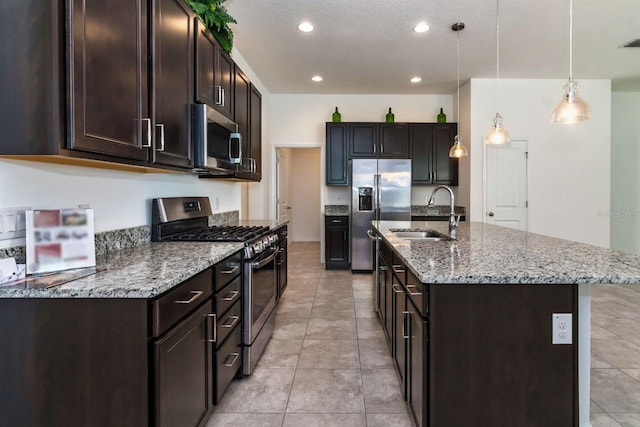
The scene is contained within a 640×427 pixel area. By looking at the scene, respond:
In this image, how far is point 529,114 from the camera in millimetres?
5160

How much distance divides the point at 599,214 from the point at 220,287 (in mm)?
5745

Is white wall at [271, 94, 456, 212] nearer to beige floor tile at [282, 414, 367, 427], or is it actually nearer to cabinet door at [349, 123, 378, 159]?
cabinet door at [349, 123, 378, 159]

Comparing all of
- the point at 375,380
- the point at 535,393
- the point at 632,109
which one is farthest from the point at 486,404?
the point at 632,109

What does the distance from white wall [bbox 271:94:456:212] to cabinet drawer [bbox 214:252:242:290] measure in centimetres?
389

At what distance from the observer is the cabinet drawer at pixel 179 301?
1.20 meters

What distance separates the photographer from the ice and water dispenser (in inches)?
208

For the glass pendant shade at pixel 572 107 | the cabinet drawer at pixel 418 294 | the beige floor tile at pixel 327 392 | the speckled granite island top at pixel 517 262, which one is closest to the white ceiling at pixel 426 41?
the glass pendant shade at pixel 572 107

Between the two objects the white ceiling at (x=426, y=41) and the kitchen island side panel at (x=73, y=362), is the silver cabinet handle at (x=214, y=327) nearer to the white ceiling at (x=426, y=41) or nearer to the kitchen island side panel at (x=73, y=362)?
the kitchen island side panel at (x=73, y=362)

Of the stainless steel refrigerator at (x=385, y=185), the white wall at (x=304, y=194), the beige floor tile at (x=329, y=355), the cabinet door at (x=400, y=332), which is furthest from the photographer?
the white wall at (x=304, y=194)

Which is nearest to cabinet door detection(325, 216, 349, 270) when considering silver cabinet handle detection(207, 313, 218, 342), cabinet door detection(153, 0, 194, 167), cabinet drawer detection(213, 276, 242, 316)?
cabinet drawer detection(213, 276, 242, 316)

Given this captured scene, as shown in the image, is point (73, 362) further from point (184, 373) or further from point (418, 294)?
point (418, 294)

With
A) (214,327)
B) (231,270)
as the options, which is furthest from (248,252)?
(214,327)

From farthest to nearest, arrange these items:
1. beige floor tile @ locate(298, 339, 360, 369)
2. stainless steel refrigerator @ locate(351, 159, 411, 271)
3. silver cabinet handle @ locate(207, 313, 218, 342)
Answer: stainless steel refrigerator @ locate(351, 159, 411, 271) → beige floor tile @ locate(298, 339, 360, 369) → silver cabinet handle @ locate(207, 313, 218, 342)

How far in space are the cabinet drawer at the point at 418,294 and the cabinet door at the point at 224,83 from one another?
178 centimetres
